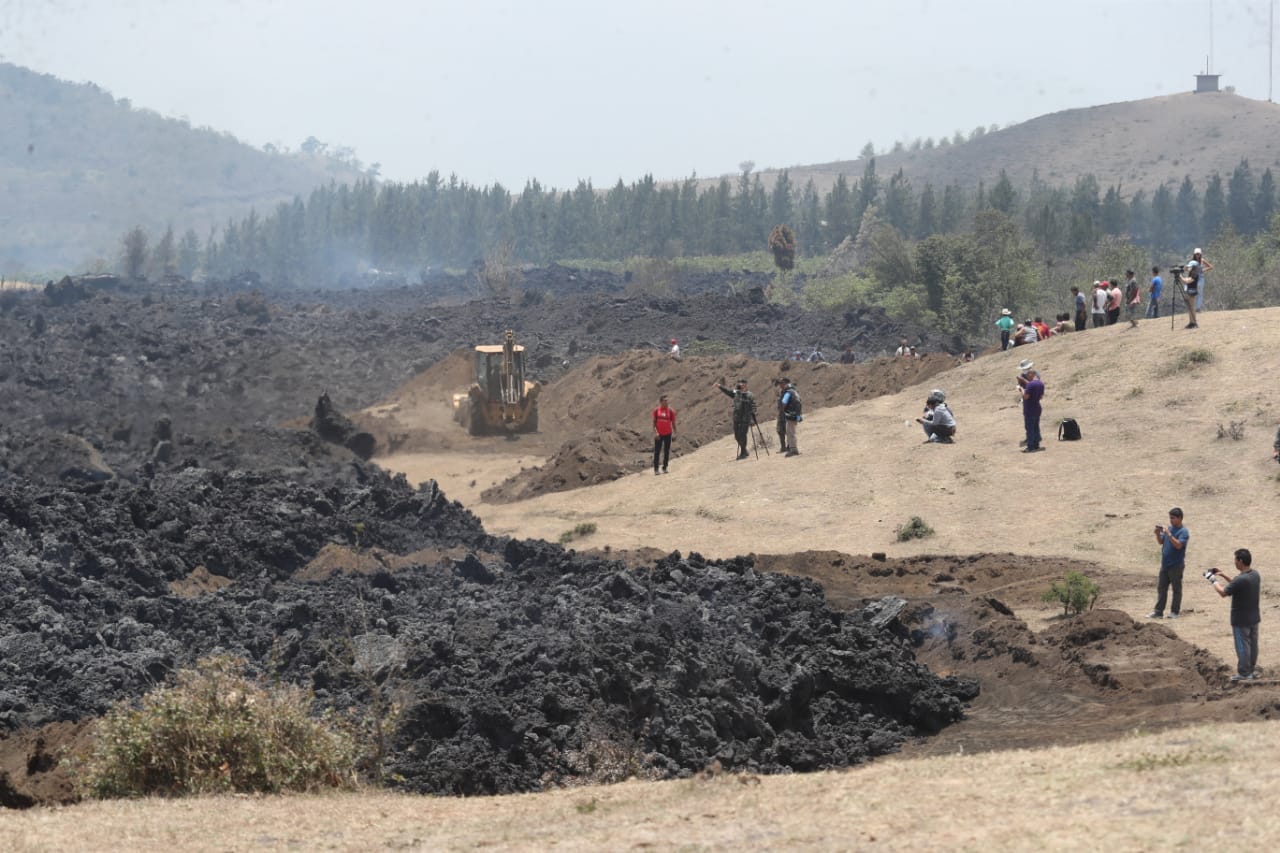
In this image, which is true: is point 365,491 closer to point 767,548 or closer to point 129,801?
point 767,548

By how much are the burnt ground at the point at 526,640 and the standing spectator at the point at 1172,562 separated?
647mm

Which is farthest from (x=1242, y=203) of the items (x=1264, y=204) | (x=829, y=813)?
(x=829, y=813)

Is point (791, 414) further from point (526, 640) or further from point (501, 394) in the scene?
point (501, 394)

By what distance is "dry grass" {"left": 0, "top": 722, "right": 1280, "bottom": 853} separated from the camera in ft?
27.8

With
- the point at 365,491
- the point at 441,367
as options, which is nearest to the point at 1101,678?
the point at 365,491

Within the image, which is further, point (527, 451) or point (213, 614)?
point (527, 451)

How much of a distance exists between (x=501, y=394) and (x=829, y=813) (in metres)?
30.9

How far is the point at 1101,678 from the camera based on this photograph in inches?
559

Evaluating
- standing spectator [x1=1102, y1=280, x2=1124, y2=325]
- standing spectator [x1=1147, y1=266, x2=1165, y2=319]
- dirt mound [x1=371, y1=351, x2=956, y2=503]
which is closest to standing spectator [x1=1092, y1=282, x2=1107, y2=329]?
standing spectator [x1=1102, y1=280, x2=1124, y2=325]

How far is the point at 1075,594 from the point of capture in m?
16.8

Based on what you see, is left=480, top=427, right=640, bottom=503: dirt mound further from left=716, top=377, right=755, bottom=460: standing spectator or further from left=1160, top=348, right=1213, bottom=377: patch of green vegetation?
left=1160, top=348, right=1213, bottom=377: patch of green vegetation

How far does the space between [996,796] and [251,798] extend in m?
4.87

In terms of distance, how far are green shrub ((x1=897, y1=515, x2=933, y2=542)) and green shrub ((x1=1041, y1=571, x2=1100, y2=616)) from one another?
499 cm

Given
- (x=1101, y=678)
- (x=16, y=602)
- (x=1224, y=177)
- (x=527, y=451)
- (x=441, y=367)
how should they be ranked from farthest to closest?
(x=1224, y=177) < (x=441, y=367) < (x=527, y=451) < (x=16, y=602) < (x=1101, y=678)
